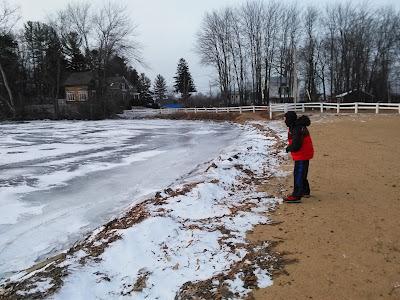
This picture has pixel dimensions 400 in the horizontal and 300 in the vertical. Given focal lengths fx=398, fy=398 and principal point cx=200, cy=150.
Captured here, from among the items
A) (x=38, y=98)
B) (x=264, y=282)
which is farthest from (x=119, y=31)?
(x=264, y=282)

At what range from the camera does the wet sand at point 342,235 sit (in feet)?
13.3

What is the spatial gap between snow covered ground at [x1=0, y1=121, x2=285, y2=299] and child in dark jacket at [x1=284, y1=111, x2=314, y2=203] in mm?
469

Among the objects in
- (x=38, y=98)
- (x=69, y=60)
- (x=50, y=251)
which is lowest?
(x=50, y=251)

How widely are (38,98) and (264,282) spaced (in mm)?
61703

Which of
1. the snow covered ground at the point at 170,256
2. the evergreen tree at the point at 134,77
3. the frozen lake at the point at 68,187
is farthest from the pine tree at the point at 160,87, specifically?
the snow covered ground at the point at 170,256

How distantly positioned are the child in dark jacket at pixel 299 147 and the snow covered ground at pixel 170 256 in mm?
469

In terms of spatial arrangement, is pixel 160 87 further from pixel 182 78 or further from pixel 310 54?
pixel 310 54

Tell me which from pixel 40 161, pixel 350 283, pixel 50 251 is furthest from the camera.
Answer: pixel 40 161

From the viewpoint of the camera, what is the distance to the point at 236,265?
15.3 feet

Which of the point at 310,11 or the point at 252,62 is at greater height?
the point at 310,11

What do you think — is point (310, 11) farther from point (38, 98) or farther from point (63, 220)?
point (63, 220)

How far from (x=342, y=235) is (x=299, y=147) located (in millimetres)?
1878

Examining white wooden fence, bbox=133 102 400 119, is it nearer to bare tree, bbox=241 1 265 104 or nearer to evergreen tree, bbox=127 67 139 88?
bare tree, bbox=241 1 265 104

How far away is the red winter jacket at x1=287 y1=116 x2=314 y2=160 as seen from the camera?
677 cm
